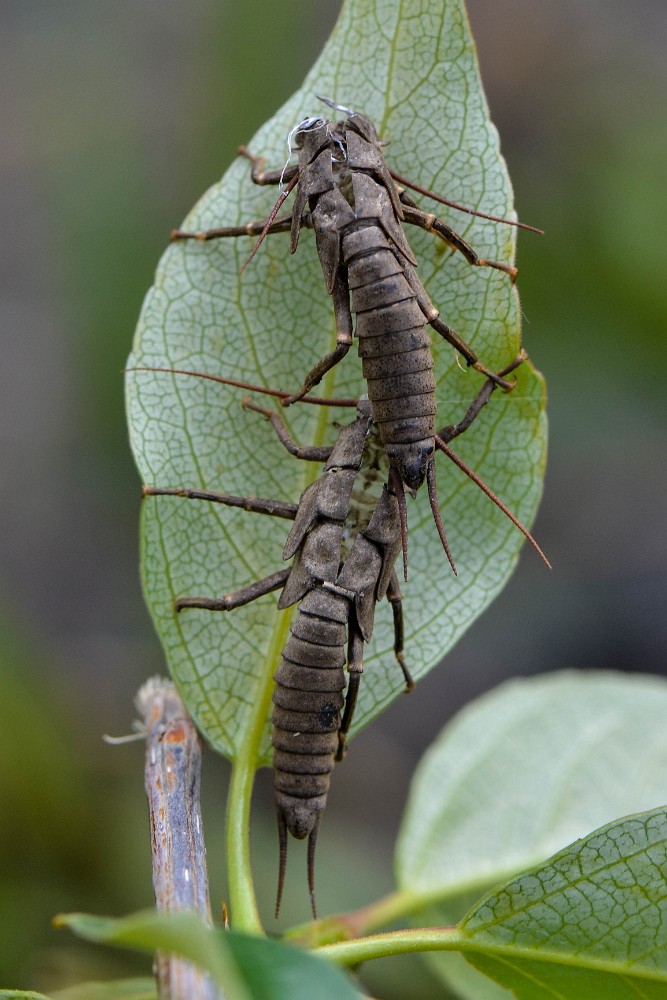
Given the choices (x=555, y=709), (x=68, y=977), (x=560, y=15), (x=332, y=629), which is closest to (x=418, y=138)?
(x=332, y=629)

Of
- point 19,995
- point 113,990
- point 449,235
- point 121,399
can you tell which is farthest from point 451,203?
point 121,399

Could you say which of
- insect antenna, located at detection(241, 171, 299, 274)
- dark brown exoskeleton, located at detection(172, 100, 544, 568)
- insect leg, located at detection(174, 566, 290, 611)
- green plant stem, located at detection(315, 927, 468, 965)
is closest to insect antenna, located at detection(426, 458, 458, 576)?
dark brown exoskeleton, located at detection(172, 100, 544, 568)

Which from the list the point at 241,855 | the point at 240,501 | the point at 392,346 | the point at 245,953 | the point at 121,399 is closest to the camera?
the point at 245,953

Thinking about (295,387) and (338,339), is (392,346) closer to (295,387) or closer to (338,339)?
(338,339)

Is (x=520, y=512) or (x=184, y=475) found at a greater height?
(x=184, y=475)

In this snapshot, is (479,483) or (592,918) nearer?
(592,918)

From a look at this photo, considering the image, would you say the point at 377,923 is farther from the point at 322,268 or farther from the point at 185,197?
the point at 185,197
